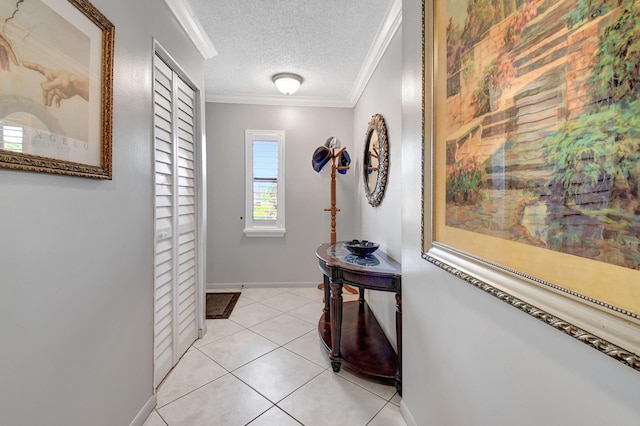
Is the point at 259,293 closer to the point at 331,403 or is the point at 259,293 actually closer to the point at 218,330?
the point at 218,330

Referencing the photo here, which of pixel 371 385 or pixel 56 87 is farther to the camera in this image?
pixel 371 385

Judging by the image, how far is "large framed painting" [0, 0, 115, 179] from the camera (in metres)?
0.82

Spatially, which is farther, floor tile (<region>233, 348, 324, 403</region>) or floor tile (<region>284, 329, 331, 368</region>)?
floor tile (<region>284, 329, 331, 368</region>)

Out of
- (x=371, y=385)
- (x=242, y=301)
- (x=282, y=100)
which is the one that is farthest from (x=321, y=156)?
(x=371, y=385)

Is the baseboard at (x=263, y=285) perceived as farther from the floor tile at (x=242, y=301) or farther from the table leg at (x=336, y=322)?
the table leg at (x=336, y=322)

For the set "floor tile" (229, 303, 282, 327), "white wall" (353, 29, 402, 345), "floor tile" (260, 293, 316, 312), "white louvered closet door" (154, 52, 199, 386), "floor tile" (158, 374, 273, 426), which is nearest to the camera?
"floor tile" (158, 374, 273, 426)

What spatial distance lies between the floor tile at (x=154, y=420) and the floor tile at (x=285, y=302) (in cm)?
155

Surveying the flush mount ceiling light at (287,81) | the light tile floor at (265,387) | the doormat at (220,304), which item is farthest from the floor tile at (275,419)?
the flush mount ceiling light at (287,81)

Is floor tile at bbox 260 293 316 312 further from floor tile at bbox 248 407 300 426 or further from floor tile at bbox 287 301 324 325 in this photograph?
floor tile at bbox 248 407 300 426

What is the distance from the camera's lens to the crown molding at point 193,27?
6.12 feet

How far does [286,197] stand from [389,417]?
9.04 ft

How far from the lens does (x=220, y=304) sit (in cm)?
318

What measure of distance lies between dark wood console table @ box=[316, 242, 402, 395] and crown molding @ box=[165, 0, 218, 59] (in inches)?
79.9

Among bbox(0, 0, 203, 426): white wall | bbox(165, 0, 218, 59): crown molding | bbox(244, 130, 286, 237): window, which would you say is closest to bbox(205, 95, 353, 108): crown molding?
bbox(244, 130, 286, 237): window
